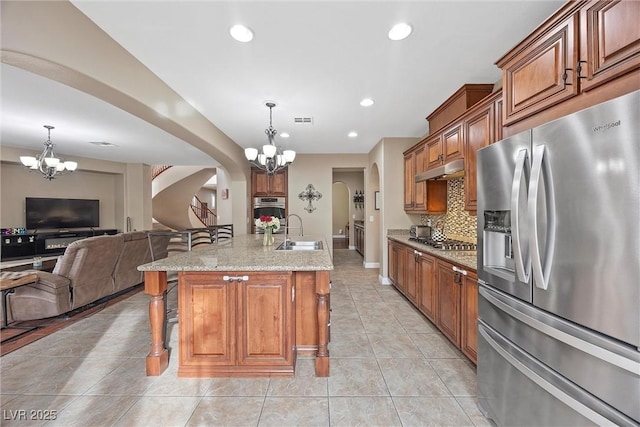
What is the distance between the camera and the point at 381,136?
471 cm

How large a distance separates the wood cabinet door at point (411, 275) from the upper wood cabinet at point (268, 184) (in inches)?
141

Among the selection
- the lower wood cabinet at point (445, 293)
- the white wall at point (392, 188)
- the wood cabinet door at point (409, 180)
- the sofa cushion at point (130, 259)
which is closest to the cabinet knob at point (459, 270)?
the lower wood cabinet at point (445, 293)

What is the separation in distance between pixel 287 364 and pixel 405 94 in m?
3.02

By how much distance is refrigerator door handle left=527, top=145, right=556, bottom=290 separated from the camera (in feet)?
3.76

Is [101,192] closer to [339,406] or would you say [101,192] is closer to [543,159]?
[339,406]

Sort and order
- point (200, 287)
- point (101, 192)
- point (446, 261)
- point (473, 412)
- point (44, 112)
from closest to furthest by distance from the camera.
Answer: point (473, 412)
point (200, 287)
point (446, 261)
point (44, 112)
point (101, 192)

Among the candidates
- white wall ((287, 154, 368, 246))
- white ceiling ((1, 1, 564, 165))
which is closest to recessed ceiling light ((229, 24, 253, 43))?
white ceiling ((1, 1, 564, 165))

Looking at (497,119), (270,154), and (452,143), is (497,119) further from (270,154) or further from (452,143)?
(270,154)

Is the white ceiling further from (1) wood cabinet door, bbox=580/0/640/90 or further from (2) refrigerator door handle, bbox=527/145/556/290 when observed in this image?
(2) refrigerator door handle, bbox=527/145/556/290

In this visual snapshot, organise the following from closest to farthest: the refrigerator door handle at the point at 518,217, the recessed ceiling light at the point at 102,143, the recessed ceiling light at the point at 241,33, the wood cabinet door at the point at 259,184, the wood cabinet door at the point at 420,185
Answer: the refrigerator door handle at the point at 518,217
the recessed ceiling light at the point at 241,33
the wood cabinet door at the point at 420,185
the recessed ceiling light at the point at 102,143
the wood cabinet door at the point at 259,184

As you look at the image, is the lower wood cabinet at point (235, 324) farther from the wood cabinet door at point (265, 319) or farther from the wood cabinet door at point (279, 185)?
the wood cabinet door at point (279, 185)

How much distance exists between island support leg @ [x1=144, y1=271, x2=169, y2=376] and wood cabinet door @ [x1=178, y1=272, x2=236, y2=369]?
0.18m

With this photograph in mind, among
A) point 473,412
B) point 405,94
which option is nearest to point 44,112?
point 405,94

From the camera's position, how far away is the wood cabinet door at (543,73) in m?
1.31
